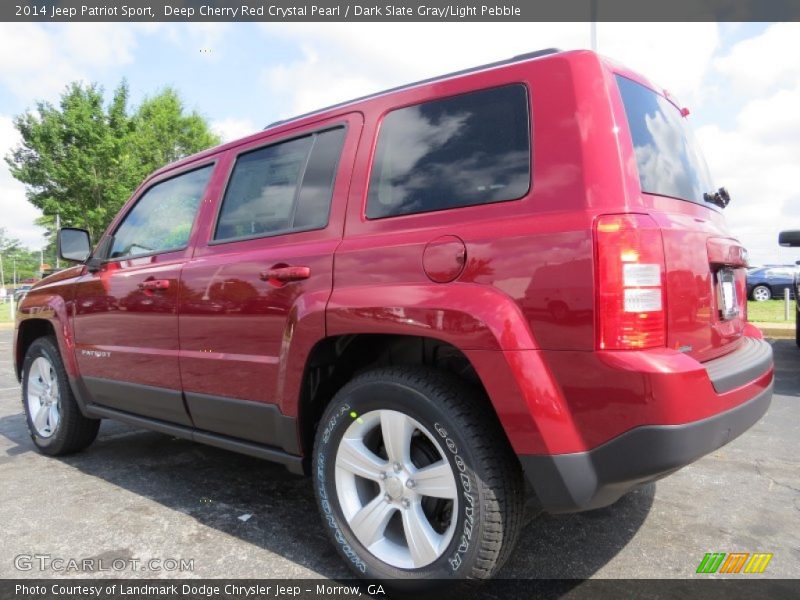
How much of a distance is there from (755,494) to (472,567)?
2096mm

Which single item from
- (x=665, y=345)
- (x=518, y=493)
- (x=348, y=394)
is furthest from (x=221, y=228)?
(x=665, y=345)

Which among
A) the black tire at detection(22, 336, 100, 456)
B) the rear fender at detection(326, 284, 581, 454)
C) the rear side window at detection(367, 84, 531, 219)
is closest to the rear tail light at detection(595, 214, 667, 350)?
the rear fender at detection(326, 284, 581, 454)

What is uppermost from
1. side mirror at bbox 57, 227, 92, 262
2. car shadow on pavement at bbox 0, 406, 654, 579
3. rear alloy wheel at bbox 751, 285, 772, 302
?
side mirror at bbox 57, 227, 92, 262

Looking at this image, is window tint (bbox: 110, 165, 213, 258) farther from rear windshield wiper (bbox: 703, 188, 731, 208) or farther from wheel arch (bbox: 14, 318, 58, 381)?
rear windshield wiper (bbox: 703, 188, 731, 208)

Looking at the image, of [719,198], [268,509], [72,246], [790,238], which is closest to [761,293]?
[790,238]

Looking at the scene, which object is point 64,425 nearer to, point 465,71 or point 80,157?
point 465,71

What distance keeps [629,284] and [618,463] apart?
541 mm

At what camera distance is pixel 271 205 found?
278 centimetres

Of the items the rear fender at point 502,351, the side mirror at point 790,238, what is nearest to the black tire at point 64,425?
the rear fender at point 502,351

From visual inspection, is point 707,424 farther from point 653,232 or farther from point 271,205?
point 271,205

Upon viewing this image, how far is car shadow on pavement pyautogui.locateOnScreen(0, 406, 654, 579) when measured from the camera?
2.40 meters

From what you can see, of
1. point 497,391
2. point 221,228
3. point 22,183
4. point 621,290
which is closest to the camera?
point 621,290

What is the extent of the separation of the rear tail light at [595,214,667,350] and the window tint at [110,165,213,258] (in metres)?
2.29

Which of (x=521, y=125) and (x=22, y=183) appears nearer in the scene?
(x=521, y=125)
